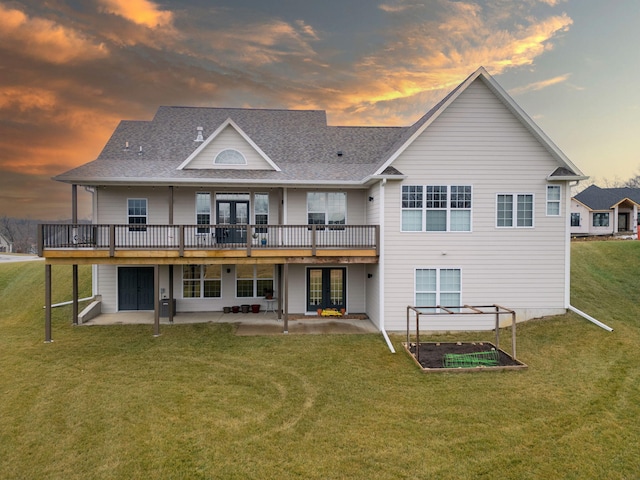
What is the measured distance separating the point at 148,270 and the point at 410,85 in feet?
59.3

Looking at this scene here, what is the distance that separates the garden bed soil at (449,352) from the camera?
952cm

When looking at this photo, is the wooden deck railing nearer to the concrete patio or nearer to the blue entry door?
the blue entry door

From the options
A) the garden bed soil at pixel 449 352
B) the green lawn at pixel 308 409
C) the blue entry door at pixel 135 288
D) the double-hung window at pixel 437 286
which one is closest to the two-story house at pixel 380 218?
the double-hung window at pixel 437 286

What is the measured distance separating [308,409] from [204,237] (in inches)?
394

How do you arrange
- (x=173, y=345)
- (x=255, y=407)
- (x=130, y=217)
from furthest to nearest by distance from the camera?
(x=130, y=217)
(x=173, y=345)
(x=255, y=407)

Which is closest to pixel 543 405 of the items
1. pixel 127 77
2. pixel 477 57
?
pixel 477 57

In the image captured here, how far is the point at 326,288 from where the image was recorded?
16016 mm

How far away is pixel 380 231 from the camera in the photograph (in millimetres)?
13305

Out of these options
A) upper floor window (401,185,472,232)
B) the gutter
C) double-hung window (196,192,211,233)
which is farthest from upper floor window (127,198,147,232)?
the gutter

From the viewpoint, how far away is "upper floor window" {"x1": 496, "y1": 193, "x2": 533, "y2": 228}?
13.5 m

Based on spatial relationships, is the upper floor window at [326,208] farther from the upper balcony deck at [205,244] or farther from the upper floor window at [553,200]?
the upper floor window at [553,200]

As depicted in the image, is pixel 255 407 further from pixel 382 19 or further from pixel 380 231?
pixel 382 19

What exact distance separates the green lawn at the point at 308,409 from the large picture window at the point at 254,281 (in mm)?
3934

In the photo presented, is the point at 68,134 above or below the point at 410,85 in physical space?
below
